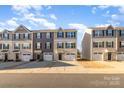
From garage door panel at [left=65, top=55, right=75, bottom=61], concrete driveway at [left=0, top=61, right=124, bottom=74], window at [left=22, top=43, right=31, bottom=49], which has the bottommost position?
concrete driveway at [left=0, top=61, right=124, bottom=74]

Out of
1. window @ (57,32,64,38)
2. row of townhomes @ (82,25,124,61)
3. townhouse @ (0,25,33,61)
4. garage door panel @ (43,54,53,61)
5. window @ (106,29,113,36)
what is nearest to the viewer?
townhouse @ (0,25,33,61)

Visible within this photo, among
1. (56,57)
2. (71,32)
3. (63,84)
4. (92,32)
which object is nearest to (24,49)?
(56,57)

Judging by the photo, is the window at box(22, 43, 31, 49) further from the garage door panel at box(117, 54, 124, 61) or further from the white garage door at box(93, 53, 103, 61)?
the garage door panel at box(117, 54, 124, 61)

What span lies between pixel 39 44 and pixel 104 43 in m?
4.37

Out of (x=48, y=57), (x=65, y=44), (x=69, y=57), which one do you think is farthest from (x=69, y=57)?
(x=48, y=57)

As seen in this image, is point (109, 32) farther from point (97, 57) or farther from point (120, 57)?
point (120, 57)

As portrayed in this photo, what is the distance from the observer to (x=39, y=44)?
59.8ft

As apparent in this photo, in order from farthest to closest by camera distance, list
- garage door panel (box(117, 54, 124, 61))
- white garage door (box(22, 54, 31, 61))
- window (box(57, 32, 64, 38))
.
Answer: window (box(57, 32, 64, 38))
white garage door (box(22, 54, 31, 61))
garage door panel (box(117, 54, 124, 61))

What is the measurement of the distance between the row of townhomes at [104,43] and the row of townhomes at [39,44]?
3.19 feet

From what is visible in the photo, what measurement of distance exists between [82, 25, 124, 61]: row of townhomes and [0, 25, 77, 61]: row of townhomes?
0.97m

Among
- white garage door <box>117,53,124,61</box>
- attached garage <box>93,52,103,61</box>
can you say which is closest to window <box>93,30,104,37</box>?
attached garage <box>93,52,103,61</box>

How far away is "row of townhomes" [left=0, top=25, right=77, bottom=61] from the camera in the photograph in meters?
16.1

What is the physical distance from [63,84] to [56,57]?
A: 10.3 metres
